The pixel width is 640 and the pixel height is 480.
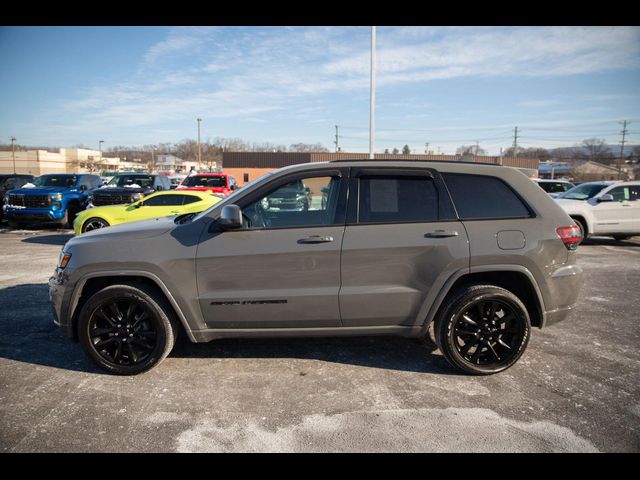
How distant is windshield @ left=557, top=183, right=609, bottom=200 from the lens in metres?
11.2

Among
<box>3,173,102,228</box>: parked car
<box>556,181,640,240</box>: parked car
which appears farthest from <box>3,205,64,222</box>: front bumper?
<box>556,181,640,240</box>: parked car

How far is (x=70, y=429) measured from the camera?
9.11 ft

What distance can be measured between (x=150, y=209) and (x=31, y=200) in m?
6.12

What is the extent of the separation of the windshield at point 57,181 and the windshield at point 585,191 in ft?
52.2

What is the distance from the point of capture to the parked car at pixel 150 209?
9.01 m

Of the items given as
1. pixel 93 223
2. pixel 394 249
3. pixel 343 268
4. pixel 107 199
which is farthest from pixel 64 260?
pixel 107 199

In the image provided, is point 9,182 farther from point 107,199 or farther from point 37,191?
point 107,199

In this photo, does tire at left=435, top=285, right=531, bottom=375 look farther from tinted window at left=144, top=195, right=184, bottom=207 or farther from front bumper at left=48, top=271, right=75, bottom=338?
tinted window at left=144, top=195, right=184, bottom=207

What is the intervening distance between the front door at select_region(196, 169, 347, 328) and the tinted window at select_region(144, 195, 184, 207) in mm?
6143

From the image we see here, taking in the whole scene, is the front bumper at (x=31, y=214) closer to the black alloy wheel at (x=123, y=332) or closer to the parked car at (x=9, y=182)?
the parked car at (x=9, y=182)

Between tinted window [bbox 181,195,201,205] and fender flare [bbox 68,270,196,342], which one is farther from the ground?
tinted window [bbox 181,195,201,205]

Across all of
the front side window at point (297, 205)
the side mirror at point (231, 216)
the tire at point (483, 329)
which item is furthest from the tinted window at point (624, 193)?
the side mirror at point (231, 216)

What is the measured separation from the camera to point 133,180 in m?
14.8
